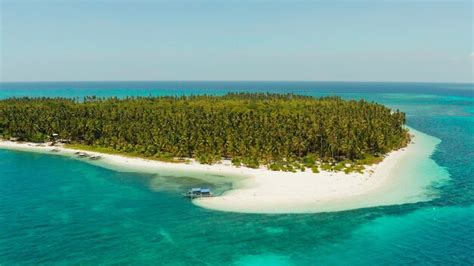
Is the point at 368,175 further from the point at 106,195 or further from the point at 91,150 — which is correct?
the point at 91,150

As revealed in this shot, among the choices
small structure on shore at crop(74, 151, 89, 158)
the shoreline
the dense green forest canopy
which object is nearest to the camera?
the shoreline

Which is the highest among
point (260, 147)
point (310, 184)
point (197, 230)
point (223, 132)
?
point (223, 132)

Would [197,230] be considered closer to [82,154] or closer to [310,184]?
[310,184]

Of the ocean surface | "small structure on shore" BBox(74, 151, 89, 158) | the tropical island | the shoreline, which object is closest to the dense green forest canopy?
the tropical island

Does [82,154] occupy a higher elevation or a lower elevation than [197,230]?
higher

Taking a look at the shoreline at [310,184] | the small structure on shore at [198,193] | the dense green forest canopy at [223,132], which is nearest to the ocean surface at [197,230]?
the small structure on shore at [198,193]

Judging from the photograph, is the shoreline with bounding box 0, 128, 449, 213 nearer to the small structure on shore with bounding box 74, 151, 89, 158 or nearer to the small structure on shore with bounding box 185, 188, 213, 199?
the small structure on shore with bounding box 185, 188, 213, 199

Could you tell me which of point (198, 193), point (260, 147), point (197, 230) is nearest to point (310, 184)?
point (198, 193)
